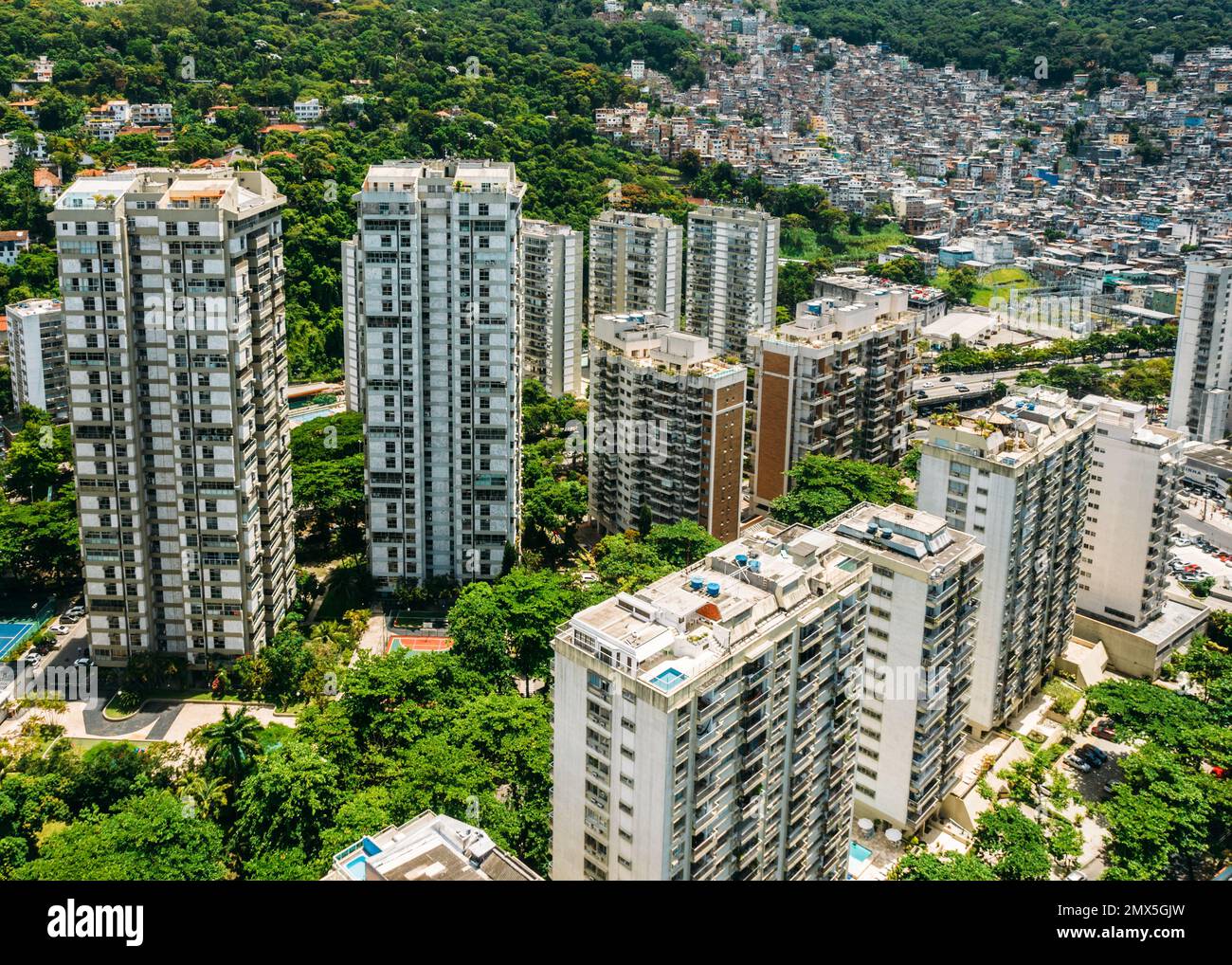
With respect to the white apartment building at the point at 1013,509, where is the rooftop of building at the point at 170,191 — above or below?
above

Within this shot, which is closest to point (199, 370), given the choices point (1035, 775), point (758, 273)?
point (1035, 775)

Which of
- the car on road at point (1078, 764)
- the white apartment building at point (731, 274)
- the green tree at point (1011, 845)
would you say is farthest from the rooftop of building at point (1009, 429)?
the white apartment building at point (731, 274)

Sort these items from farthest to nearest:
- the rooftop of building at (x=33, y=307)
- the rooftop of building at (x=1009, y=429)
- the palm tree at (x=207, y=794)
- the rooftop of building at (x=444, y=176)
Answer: the rooftop of building at (x=33, y=307) → the rooftop of building at (x=444, y=176) → the rooftop of building at (x=1009, y=429) → the palm tree at (x=207, y=794)

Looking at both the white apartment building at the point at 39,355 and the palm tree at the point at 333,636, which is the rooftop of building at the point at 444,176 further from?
the white apartment building at the point at 39,355

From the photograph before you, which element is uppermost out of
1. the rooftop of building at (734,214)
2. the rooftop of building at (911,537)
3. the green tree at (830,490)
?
the rooftop of building at (734,214)

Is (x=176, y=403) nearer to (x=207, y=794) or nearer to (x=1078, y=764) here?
(x=207, y=794)

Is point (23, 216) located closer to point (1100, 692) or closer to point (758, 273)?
point (758, 273)

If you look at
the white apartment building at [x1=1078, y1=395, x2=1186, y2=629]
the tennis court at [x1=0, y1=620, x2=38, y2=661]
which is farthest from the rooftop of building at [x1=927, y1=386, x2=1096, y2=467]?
the tennis court at [x1=0, y1=620, x2=38, y2=661]

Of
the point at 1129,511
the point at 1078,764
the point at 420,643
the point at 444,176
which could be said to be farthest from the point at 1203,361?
the point at 420,643
